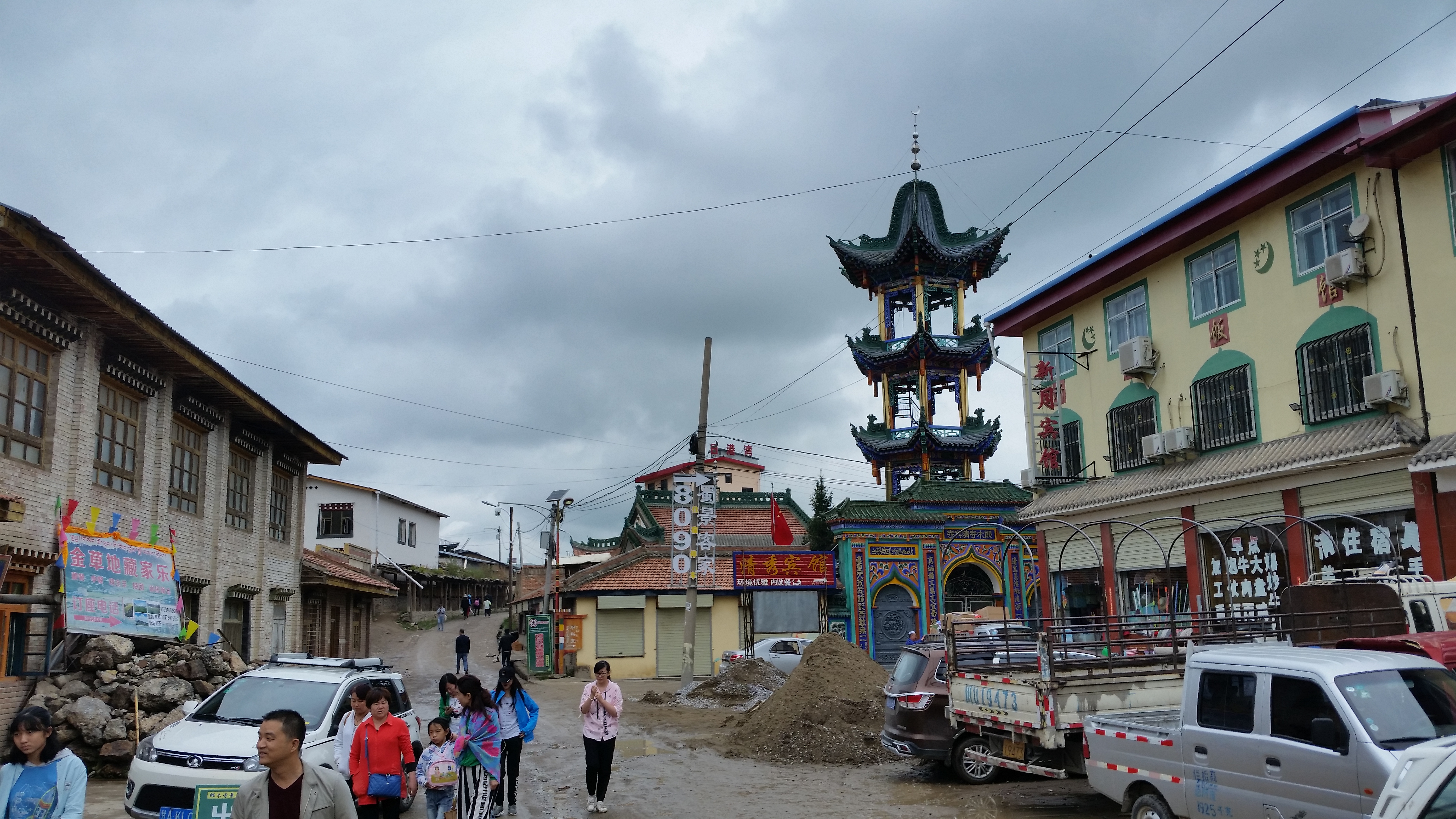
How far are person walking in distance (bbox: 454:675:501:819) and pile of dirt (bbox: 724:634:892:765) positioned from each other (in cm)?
704

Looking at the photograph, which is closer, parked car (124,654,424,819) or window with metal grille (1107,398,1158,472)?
parked car (124,654,424,819)

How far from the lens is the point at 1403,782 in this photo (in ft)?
16.1

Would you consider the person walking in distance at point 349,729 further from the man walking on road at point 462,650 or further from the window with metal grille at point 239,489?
the man walking on road at point 462,650

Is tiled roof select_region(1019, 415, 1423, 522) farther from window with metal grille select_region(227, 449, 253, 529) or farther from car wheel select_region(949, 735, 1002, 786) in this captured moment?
window with metal grille select_region(227, 449, 253, 529)

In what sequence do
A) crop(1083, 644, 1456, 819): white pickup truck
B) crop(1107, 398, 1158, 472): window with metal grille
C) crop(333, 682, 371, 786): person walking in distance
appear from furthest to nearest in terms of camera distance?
crop(1107, 398, 1158, 472): window with metal grille, crop(333, 682, 371, 786): person walking in distance, crop(1083, 644, 1456, 819): white pickup truck

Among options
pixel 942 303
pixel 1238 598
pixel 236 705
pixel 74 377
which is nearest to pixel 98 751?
pixel 236 705

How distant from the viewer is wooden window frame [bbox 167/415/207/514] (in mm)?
19016

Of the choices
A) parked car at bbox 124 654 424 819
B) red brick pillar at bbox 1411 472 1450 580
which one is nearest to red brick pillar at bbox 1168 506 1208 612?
red brick pillar at bbox 1411 472 1450 580

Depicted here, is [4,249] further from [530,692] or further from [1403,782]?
[530,692]

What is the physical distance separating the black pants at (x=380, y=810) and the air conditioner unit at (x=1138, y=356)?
17600 mm

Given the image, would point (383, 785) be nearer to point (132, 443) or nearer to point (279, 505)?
point (132, 443)

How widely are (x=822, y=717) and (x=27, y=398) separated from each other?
1252 centimetres

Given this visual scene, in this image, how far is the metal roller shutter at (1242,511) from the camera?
1812cm

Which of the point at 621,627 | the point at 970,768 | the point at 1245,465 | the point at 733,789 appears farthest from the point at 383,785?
the point at 621,627
